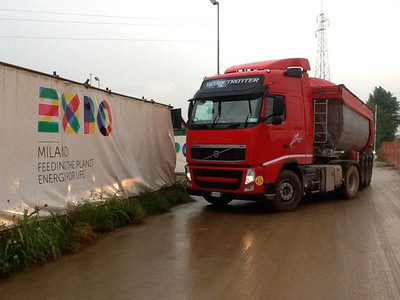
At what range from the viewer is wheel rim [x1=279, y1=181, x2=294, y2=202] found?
30.0ft

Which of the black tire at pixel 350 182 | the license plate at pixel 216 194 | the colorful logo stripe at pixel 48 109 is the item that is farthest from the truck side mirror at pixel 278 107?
the colorful logo stripe at pixel 48 109

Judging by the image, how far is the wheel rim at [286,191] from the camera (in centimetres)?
915

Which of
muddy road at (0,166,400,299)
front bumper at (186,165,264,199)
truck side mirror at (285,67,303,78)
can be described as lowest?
muddy road at (0,166,400,299)

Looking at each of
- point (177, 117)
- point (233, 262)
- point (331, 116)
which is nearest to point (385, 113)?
point (331, 116)

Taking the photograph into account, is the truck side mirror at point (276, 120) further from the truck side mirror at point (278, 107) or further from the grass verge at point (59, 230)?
the grass verge at point (59, 230)

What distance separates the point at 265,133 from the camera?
28.0ft

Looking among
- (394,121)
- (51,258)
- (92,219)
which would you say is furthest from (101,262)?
(394,121)

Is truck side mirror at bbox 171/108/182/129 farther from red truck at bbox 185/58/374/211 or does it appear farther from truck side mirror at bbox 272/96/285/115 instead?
truck side mirror at bbox 272/96/285/115

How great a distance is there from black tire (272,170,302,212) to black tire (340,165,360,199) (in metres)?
2.49

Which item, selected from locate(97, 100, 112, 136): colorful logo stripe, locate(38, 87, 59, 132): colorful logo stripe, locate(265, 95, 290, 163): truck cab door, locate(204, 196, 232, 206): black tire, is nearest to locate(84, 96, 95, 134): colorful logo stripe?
locate(97, 100, 112, 136): colorful logo stripe

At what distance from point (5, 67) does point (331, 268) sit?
5355 mm

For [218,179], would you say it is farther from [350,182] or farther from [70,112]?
[350,182]

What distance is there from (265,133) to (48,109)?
443 centimetres

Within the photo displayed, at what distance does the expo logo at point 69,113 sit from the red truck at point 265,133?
6.74ft
